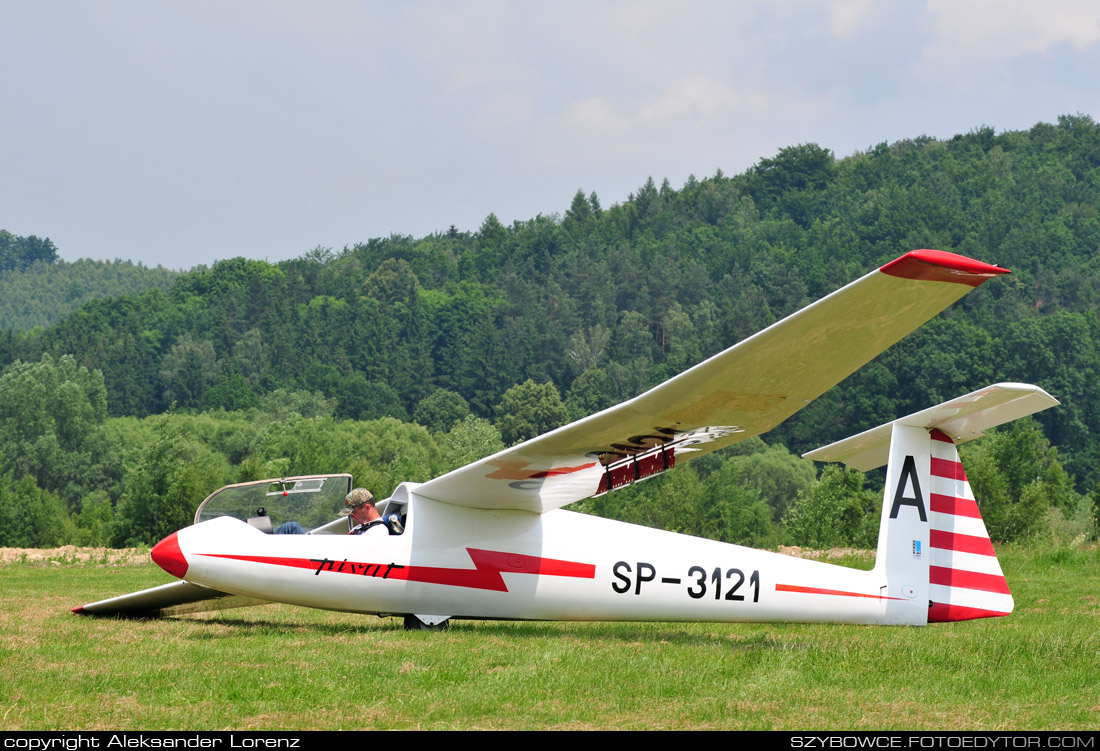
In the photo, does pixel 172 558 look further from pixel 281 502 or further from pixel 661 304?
pixel 661 304

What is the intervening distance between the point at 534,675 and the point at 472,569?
2946 millimetres

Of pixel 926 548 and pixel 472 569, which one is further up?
pixel 926 548

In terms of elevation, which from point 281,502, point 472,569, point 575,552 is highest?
point 281,502

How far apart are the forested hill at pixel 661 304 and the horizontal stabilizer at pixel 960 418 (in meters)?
97.4


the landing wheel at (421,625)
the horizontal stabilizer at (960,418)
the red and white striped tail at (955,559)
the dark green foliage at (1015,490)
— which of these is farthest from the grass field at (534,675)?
the dark green foliage at (1015,490)

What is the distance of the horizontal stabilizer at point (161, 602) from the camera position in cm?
1158

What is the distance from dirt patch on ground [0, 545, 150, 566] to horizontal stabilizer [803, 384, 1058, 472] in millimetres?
15329

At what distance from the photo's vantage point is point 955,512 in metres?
11.5

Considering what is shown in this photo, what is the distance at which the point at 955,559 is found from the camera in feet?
37.4

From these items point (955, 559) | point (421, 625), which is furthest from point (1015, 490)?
point (421, 625)

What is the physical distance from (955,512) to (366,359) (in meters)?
138

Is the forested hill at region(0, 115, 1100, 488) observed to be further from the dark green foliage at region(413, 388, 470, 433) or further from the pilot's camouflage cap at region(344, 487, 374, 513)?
the pilot's camouflage cap at region(344, 487, 374, 513)

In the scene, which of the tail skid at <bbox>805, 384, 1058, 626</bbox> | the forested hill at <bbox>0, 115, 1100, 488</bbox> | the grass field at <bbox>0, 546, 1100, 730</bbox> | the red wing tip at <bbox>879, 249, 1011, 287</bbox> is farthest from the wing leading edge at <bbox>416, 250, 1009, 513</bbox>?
the forested hill at <bbox>0, 115, 1100, 488</bbox>

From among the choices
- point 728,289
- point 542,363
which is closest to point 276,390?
point 542,363
